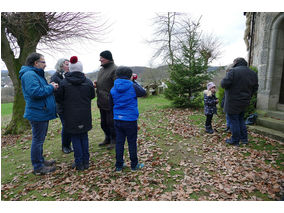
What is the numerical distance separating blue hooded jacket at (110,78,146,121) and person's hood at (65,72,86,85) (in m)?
0.67

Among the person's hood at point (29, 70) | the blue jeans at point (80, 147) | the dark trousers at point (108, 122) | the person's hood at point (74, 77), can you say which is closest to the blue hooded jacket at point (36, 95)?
the person's hood at point (29, 70)

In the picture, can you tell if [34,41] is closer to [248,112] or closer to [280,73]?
[248,112]

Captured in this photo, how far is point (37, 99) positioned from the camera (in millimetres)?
3072

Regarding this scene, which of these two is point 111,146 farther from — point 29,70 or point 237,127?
point 237,127

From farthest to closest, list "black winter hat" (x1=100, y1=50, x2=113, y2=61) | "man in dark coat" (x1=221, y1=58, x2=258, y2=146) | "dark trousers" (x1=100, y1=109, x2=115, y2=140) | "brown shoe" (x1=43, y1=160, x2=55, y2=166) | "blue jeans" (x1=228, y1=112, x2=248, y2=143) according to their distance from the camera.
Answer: "blue jeans" (x1=228, y1=112, x2=248, y2=143) → "man in dark coat" (x1=221, y1=58, x2=258, y2=146) → "dark trousers" (x1=100, y1=109, x2=115, y2=140) → "black winter hat" (x1=100, y1=50, x2=113, y2=61) → "brown shoe" (x1=43, y1=160, x2=55, y2=166)

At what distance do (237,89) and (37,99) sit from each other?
168 inches

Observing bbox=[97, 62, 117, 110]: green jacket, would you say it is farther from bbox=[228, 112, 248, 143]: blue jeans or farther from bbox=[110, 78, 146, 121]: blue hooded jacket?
bbox=[228, 112, 248, 143]: blue jeans

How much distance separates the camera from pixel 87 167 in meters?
3.48

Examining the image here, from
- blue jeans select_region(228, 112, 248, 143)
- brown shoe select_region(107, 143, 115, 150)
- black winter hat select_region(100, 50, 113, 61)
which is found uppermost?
black winter hat select_region(100, 50, 113, 61)

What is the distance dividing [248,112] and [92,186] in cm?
540

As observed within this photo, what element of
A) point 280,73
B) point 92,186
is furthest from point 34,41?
point 280,73

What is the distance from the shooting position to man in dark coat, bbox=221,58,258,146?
4145 millimetres

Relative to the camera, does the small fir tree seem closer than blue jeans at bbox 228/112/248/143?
No

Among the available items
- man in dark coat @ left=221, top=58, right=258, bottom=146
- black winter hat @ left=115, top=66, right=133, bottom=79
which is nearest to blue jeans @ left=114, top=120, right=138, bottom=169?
black winter hat @ left=115, top=66, right=133, bottom=79
